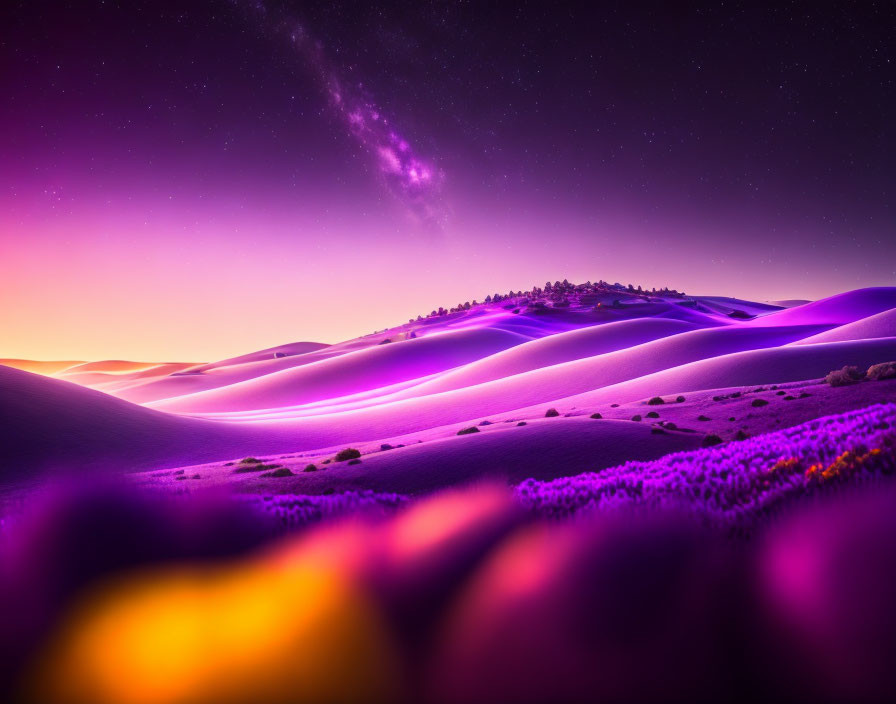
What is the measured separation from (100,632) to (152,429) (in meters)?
23.2

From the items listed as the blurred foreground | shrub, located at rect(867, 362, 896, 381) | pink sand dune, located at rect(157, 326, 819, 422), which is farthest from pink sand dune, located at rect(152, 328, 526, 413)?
the blurred foreground

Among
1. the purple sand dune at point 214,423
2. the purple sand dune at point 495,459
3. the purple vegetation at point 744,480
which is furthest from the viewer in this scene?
the purple sand dune at point 214,423

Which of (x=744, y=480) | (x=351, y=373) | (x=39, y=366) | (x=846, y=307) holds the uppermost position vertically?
(x=39, y=366)

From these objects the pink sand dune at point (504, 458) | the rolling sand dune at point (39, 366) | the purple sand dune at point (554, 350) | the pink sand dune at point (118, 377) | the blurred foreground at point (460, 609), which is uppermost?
the rolling sand dune at point (39, 366)

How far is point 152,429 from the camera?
73.9 feet

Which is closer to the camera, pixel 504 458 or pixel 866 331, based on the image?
pixel 504 458

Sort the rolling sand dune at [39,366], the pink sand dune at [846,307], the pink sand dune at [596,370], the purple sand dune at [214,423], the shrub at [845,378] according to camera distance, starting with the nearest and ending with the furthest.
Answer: the shrub at [845,378], the purple sand dune at [214,423], the pink sand dune at [596,370], the pink sand dune at [846,307], the rolling sand dune at [39,366]

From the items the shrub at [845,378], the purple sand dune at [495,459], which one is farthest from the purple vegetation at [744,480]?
the shrub at [845,378]

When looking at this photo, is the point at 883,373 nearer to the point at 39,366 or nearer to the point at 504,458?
the point at 504,458

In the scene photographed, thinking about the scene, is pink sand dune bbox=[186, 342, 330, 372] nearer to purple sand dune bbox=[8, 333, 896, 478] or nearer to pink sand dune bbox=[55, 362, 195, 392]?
pink sand dune bbox=[55, 362, 195, 392]

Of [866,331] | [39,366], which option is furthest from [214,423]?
[39,366]

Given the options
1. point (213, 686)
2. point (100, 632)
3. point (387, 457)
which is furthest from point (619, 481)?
point (387, 457)

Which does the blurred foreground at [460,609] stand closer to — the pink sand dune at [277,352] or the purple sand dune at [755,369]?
the purple sand dune at [755,369]

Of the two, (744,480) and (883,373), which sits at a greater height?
(744,480)
